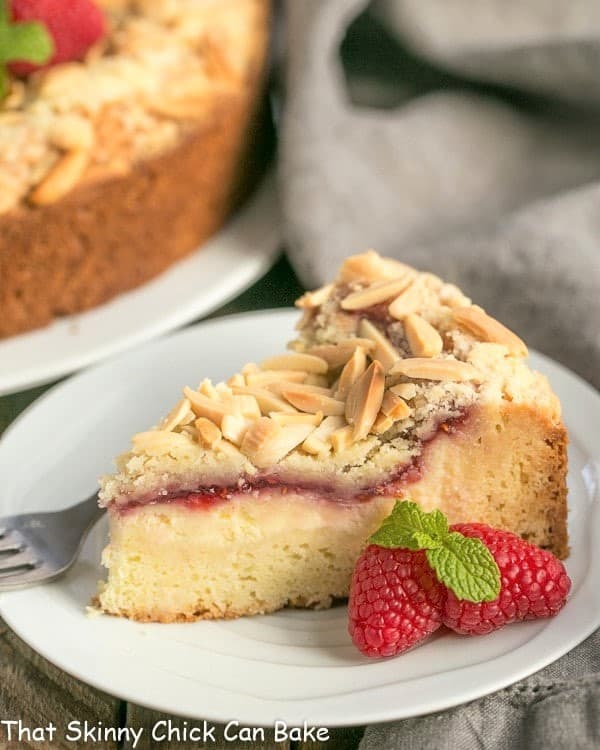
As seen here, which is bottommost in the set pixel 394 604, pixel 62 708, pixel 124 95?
pixel 62 708

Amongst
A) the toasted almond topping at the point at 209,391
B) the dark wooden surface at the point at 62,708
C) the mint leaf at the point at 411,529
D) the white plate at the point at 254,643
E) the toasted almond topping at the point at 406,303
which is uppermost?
the toasted almond topping at the point at 209,391

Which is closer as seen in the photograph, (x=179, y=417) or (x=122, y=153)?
(x=179, y=417)

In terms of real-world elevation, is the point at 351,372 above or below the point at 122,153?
below

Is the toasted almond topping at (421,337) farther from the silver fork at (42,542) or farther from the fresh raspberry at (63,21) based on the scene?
the fresh raspberry at (63,21)

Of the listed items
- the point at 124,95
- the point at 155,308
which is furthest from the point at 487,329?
the point at 124,95

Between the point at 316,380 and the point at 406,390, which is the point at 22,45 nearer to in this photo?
the point at 316,380

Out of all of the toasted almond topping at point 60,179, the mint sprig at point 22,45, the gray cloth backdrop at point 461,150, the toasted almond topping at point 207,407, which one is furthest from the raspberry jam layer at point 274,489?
the mint sprig at point 22,45
